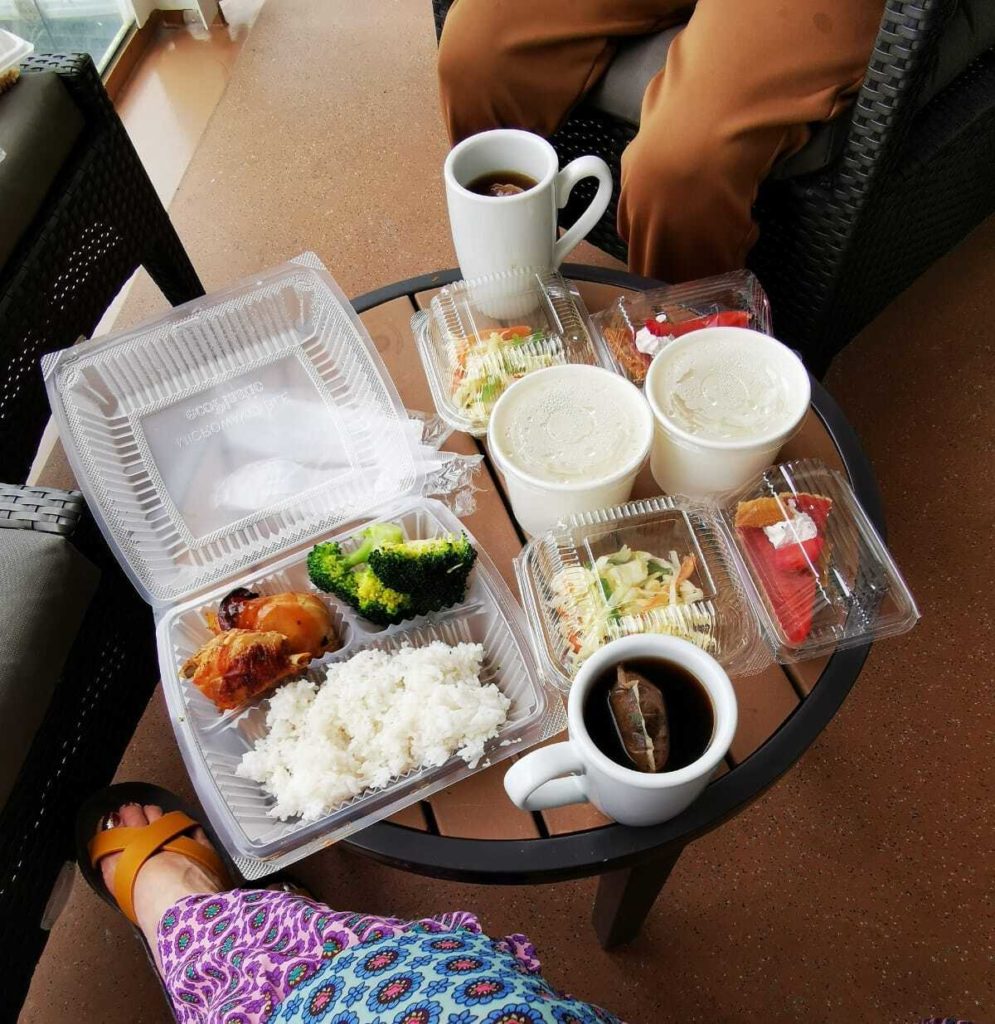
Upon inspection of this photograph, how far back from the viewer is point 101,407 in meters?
1.04

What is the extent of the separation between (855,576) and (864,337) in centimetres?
112

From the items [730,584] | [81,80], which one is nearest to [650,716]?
[730,584]

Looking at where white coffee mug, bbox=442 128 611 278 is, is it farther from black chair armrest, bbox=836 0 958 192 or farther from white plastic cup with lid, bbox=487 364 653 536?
black chair armrest, bbox=836 0 958 192

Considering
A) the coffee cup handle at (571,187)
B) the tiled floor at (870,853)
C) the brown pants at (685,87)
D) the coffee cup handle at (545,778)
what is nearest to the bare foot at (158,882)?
the tiled floor at (870,853)

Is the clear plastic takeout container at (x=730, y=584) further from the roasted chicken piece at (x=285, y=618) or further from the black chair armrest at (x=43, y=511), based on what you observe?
the black chair armrest at (x=43, y=511)

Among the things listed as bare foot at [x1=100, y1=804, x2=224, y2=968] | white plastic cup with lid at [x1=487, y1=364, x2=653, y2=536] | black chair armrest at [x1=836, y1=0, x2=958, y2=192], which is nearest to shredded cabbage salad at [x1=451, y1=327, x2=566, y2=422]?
white plastic cup with lid at [x1=487, y1=364, x2=653, y2=536]

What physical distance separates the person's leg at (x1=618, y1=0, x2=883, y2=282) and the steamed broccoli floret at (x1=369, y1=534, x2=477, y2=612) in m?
0.73

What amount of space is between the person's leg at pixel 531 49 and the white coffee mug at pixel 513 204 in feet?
1.36

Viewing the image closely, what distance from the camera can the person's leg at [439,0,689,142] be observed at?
1.32 meters

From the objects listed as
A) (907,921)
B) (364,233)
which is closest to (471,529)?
(907,921)

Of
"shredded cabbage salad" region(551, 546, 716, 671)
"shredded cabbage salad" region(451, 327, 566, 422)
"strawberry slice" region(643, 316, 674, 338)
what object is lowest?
"shredded cabbage salad" region(551, 546, 716, 671)

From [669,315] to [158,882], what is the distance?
38.2 inches

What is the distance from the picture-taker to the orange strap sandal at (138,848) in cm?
111

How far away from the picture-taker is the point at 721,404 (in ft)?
2.76
